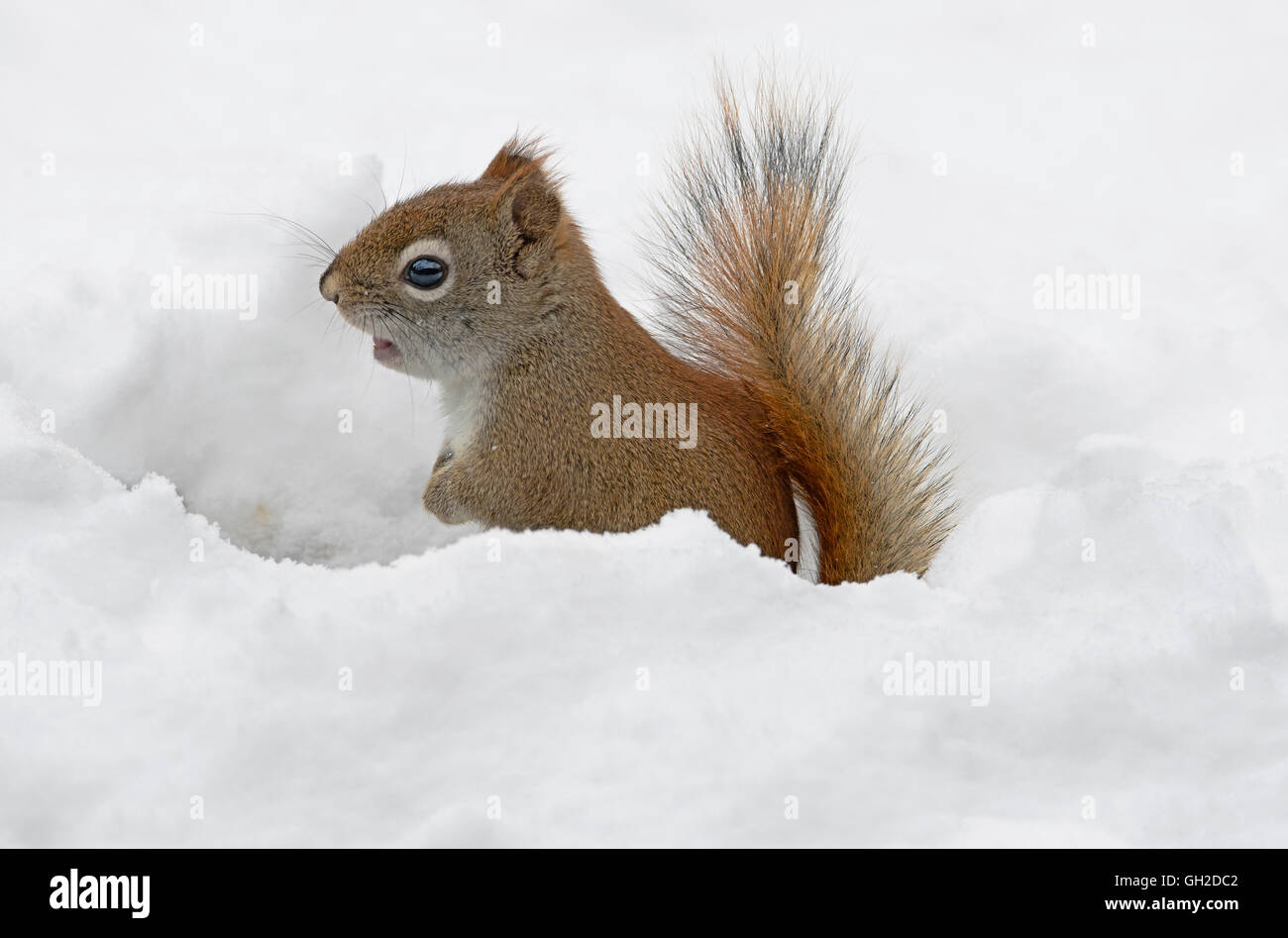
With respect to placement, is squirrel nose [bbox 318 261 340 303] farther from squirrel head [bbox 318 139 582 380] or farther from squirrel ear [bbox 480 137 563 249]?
squirrel ear [bbox 480 137 563 249]

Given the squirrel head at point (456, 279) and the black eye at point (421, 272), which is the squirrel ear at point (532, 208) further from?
the black eye at point (421, 272)

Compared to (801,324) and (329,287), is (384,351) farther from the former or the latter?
(801,324)

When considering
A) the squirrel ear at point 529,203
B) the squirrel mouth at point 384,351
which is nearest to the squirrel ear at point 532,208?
the squirrel ear at point 529,203

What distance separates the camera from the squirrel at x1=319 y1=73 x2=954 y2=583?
2.58m

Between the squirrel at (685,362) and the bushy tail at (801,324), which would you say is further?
the bushy tail at (801,324)

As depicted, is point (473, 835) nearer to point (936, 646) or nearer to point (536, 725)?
point (536, 725)

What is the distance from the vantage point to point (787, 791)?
5.96 feet

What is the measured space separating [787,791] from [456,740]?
1.49 ft

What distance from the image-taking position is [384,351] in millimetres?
2646

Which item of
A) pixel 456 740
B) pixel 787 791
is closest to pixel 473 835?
pixel 456 740

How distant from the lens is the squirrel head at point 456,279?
2605mm

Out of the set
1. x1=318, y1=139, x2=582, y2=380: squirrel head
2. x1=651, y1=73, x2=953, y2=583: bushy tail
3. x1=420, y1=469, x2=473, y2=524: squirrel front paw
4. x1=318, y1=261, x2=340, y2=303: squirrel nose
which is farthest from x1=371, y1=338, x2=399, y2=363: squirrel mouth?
x1=651, y1=73, x2=953, y2=583: bushy tail

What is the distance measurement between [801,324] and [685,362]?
0.28 m

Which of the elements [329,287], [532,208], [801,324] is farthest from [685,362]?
[329,287]
